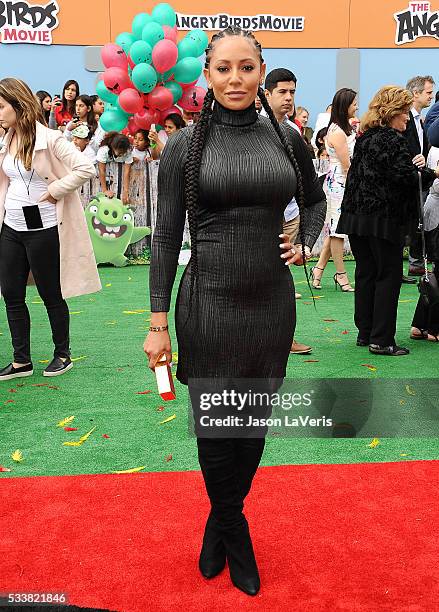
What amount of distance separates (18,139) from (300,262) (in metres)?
3.12

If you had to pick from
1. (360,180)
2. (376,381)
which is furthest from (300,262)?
(360,180)

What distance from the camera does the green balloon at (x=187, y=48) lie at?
36.4 feet

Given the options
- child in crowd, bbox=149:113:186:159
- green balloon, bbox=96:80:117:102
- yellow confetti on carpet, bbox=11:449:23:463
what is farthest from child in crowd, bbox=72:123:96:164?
yellow confetti on carpet, bbox=11:449:23:463

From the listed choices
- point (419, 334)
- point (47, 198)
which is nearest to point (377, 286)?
point (419, 334)

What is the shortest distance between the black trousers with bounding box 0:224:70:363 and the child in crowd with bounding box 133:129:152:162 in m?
6.00

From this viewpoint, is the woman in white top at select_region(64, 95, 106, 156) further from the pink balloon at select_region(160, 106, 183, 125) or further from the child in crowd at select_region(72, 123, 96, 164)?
the pink balloon at select_region(160, 106, 183, 125)

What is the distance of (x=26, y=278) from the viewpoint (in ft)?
18.5

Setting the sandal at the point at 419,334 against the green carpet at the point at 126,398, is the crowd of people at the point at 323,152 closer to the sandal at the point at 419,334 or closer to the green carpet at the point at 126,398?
the sandal at the point at 419,334

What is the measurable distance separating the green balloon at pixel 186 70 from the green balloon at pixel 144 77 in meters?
0.50

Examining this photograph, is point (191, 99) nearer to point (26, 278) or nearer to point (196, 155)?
point (26, 278)

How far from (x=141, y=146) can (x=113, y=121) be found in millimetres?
558


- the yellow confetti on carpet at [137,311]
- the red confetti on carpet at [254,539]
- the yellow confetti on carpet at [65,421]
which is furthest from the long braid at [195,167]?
the yellow confetti on carpet at [137,311]

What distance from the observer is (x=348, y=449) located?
4227mm

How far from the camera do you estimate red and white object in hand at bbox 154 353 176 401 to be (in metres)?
2.67
